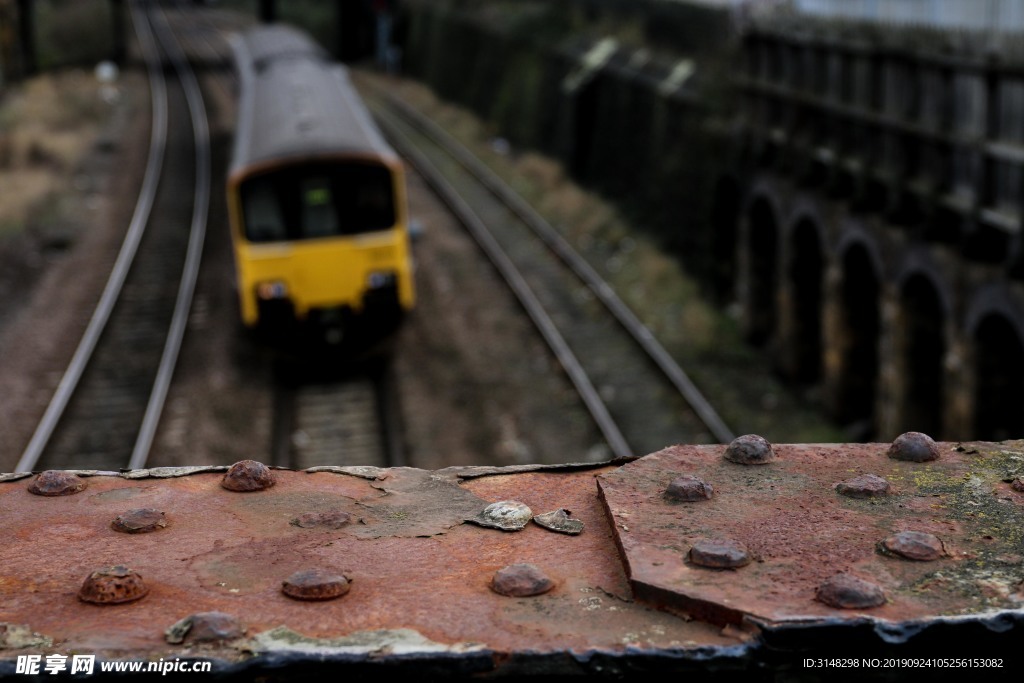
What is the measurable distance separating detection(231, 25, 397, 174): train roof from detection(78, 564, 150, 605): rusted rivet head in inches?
529

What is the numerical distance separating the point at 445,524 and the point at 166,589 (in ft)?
1.69

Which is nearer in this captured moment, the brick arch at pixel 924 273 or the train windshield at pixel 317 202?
the brick arch at pixel 924 273

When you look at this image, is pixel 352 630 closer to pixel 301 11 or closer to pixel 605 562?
pixel 605 562

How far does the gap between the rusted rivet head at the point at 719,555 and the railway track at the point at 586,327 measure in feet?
33.5

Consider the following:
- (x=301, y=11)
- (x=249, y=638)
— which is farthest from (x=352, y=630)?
Answer: (x=301, y=11)

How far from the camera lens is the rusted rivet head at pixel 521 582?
205cm

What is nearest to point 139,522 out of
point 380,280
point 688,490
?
point 688,490

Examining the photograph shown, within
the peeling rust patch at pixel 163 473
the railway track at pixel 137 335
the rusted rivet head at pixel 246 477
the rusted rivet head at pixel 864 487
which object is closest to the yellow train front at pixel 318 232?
the railway track at pixel 137 335

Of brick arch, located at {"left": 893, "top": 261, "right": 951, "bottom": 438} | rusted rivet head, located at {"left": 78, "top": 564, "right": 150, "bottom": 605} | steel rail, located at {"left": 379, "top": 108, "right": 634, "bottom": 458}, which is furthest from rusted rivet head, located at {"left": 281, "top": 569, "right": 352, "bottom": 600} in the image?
brick arch, located at {"left": 893, "top": 261, "right": 951, "bottom": 438}

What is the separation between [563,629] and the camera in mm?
1929

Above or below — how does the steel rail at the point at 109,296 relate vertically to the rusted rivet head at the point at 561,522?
below

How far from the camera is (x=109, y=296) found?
18.6m

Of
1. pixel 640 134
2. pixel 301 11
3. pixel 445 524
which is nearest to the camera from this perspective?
pixel 445 524

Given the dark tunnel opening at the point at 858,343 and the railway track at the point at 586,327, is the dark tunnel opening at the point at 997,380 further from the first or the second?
the dark tunnel opening at the point at 858,343
